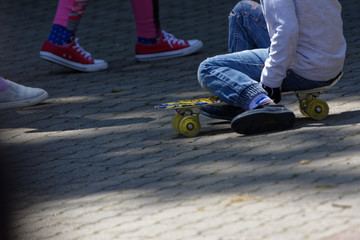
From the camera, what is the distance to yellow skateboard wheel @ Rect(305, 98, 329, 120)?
4430mm

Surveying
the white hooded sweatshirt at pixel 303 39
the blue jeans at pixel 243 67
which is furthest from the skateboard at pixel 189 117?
the white hooded sweatshirt at pixel 303 39

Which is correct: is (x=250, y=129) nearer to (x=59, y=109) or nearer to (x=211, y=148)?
(x=211, y=148)

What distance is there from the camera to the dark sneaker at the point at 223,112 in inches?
181

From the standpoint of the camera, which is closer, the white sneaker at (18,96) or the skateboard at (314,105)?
the skateboard at (314,105)

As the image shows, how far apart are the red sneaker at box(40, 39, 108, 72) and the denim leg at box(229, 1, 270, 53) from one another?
224 cm

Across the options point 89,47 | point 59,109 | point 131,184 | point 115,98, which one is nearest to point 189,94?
point 115,98

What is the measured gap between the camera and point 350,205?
2.98 m

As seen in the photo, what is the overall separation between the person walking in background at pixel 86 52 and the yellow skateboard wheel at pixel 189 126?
8.05 ft

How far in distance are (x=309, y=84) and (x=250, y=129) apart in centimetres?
45

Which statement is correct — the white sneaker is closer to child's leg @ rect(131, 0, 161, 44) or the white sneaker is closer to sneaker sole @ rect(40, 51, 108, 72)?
sneaker sole @ rect(40, 51, 108, 72)

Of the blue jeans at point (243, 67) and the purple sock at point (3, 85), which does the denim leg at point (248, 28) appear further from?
the purple sock at point (3, 85)

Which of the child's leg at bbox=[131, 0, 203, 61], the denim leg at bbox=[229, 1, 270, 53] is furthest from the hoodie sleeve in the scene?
the child's leg at bbox=[131, 0, 203, 61]

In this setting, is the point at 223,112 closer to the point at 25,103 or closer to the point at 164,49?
the point at 25,103

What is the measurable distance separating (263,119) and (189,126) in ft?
1.60
